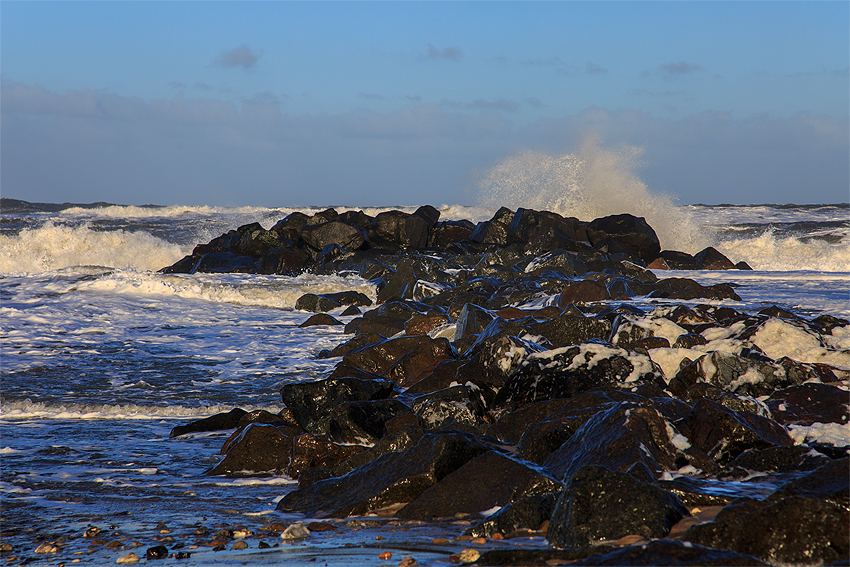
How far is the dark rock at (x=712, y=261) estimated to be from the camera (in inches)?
530

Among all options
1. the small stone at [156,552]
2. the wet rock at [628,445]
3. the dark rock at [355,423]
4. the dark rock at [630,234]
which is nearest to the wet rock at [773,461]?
the wet rock at [628,445]

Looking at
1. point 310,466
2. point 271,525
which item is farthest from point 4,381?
point 271,525

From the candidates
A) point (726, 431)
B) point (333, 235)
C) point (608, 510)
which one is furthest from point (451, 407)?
point (333, 235)

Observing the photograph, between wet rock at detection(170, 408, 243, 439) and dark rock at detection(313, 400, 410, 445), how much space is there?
814 mm

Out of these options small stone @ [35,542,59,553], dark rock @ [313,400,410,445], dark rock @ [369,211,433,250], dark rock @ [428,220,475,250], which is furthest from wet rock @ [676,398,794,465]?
dark rock @ [428,220,475,250]

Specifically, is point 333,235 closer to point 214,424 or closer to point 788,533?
point 214,424

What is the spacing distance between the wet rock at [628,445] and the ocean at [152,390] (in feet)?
2.15

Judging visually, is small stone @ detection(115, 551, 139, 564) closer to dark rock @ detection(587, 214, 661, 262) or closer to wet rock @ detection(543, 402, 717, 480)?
wet rock @ detection(543, 402, 717, 480)

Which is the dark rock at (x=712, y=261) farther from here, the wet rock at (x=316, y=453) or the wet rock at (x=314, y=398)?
the wet rock at (x=316, y=453)

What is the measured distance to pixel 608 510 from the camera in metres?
2.04

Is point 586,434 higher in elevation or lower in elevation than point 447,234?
lower

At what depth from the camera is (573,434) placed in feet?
10.0

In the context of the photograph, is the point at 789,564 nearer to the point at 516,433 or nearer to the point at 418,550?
the point at 418,550

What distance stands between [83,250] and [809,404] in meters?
17.4
